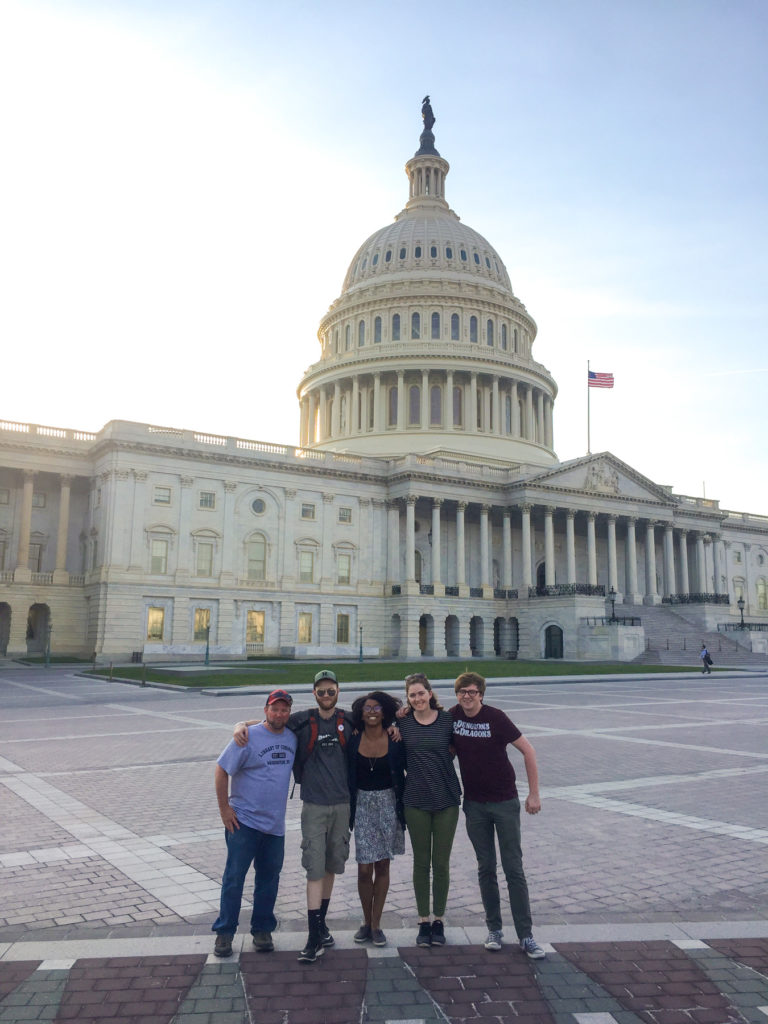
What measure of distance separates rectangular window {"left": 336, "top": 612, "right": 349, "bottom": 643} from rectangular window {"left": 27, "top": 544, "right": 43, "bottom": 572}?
2239cm

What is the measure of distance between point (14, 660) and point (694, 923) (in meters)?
53.0

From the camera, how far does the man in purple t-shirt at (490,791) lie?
6676 mm

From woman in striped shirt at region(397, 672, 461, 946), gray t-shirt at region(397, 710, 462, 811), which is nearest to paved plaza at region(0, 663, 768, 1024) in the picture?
woman in striped shirt at region(397, 672, 461, 946)

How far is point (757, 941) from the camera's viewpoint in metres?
6.71

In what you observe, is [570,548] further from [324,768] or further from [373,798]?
[324,768]

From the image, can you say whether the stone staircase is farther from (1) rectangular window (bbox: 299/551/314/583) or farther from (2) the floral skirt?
(2) the floral skirt

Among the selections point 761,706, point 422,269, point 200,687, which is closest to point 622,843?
point 761,706

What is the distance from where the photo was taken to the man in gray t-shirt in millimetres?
6512

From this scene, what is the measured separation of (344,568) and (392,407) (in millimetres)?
25052

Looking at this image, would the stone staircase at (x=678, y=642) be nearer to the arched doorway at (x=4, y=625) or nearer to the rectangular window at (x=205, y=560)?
the rectangular window at (x=205, y=560)

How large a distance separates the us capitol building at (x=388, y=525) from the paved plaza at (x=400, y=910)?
4356 cm

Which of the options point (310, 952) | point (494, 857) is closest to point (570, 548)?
point (494, 857)

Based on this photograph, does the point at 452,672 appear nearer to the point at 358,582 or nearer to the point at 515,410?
the point at 358,582

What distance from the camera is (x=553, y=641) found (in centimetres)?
6656
